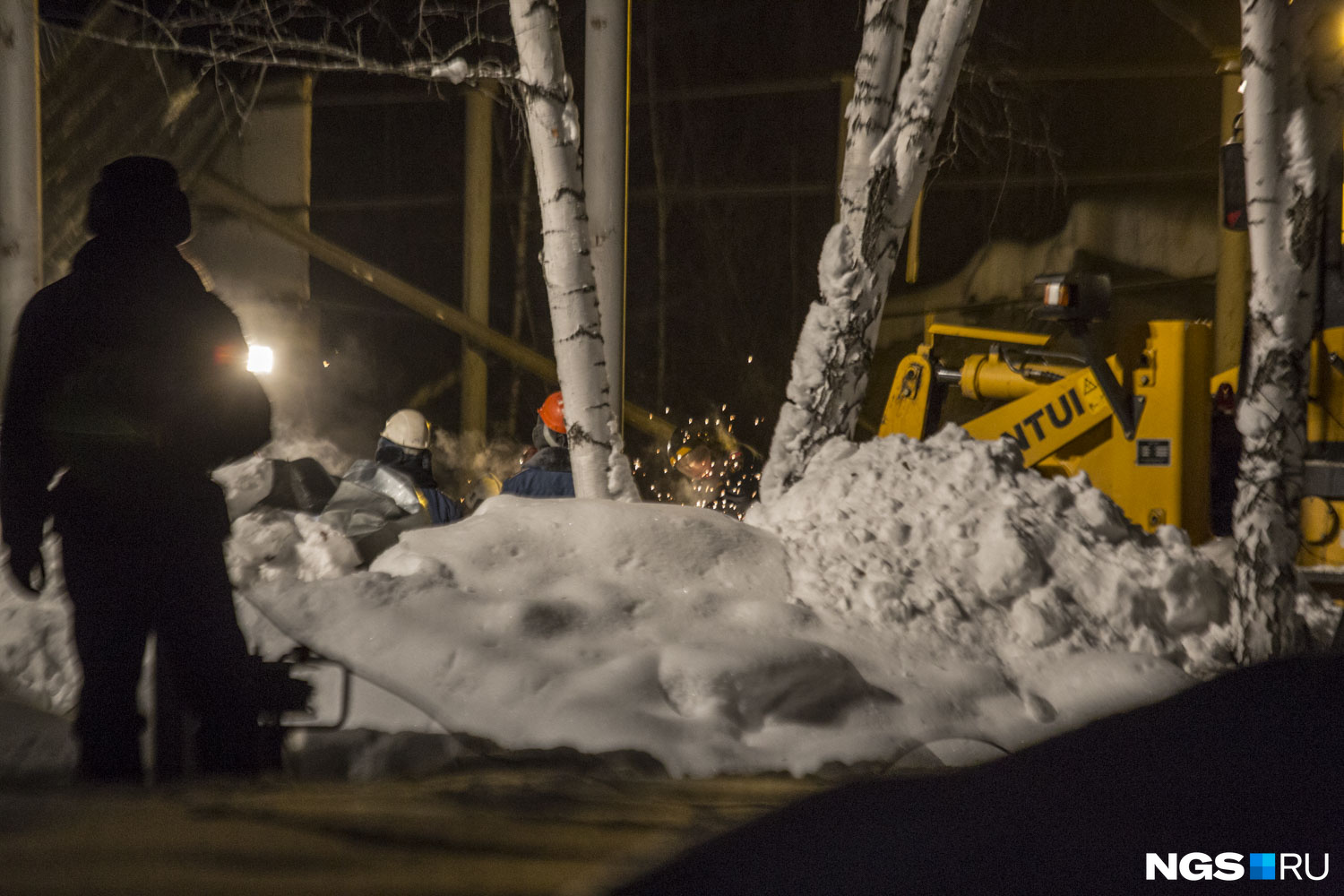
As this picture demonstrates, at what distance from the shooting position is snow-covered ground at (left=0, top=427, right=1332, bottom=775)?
3721 mm

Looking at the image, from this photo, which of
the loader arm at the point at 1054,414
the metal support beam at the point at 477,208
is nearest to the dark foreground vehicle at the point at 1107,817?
the loader arm at the point at 1054,414

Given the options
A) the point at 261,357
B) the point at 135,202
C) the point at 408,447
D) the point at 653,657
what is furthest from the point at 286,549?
the point at 261,357

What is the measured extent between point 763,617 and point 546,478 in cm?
270

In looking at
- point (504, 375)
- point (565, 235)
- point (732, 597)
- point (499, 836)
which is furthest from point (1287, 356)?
point (504, 375)

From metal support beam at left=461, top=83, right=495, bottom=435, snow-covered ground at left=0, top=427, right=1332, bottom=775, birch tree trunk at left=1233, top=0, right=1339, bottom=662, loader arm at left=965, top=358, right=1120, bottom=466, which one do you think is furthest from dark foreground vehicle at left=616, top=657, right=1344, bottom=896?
metal support beam at left=461, top=83, right=495, bottom=435

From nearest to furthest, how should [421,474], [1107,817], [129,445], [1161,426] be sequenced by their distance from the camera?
1. [1107,817]
2. [129,445]
3. [1161,426]
4. [421,474]

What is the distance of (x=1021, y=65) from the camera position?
39.1 feet

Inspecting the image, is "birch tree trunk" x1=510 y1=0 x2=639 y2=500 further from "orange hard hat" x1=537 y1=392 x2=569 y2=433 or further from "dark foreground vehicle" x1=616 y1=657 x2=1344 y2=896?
"dark foreground vehicle" x1=616 y1=657 x2=1344 y2=896

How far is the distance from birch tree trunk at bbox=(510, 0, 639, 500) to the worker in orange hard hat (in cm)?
60

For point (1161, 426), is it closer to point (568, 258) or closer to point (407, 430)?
point (568, 258)

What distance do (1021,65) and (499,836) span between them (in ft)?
36.6

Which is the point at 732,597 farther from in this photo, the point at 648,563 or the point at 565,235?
the point at 565,235

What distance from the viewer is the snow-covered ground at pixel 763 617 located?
3.72m

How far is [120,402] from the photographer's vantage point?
311 centimetres
